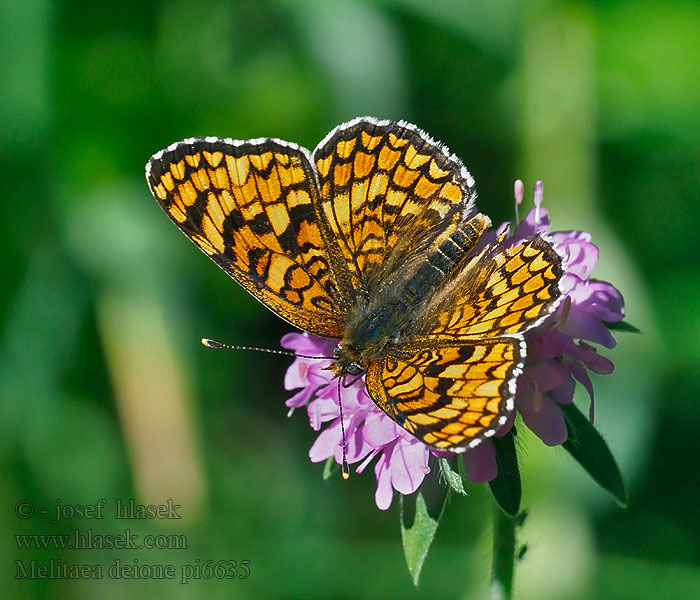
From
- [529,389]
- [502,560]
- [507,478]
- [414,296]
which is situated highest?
[414,296]

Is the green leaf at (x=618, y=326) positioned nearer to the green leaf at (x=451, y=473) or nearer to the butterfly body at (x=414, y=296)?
the butterfly body at (x=414, y=296)

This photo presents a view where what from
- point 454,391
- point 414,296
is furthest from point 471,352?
point 414,296

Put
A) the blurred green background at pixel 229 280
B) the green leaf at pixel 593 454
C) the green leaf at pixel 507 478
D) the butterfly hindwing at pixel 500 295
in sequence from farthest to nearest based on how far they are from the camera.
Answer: the blurred green background at pixel 229 280, the green leaf at pixel 593 454, the green leaf at pixel 507 478, the butterfly hindwing at pixel 500 295

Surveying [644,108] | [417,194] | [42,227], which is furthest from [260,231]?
[644,108]

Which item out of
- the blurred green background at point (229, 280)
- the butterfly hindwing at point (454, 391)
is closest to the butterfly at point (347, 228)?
the butterfly hindwing at point (454, 391)

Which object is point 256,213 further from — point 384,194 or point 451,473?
point 451,473

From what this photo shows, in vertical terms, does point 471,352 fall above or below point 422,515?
above
